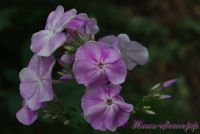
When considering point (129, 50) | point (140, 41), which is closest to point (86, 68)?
point (129, 50)

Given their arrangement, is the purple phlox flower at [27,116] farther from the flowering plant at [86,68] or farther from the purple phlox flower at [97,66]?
the purple phlox flower at [97,66]

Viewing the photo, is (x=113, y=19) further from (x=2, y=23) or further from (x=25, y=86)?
(x=25, y=86)

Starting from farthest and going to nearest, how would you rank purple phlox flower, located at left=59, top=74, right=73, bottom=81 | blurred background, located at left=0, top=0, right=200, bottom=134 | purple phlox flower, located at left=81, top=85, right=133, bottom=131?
blurred background, located at left=0, top=0, right=200, bottom=134, purple phlox flower, located at left=59, top=74, right=73, bottom=81, purple phlox flower, located at left=81, top=85, right=133, bottom=131

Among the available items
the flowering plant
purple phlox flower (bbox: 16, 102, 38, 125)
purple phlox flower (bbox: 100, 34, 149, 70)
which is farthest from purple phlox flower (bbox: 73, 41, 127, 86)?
purple phlox flower (bbox: 16, 102, 38, 125)

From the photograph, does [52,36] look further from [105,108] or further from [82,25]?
[105,108]

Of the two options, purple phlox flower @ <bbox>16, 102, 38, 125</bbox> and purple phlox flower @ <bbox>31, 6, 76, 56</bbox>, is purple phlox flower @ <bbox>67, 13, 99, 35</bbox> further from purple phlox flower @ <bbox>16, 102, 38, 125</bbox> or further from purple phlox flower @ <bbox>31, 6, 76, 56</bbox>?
purple phlox flower @ <bbox>16, 102, 38, 125</bbox>

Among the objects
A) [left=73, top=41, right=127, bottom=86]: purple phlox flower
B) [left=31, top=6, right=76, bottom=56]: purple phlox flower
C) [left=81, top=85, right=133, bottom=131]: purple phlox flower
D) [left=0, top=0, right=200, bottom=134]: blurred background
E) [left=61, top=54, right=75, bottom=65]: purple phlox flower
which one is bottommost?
[left=0, top=0, right=200, bottom=134]: blurred background

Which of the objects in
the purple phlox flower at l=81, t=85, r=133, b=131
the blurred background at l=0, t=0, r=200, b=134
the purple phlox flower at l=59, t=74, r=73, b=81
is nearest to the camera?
the purple phlox flower at l=81, t=85, r=133, b=131

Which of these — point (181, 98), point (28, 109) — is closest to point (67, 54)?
point (28, 109)
